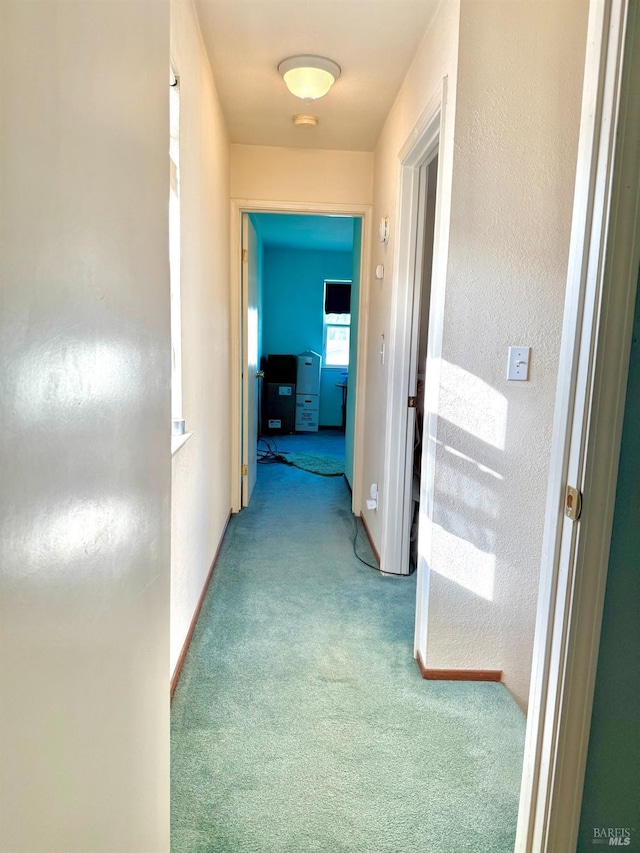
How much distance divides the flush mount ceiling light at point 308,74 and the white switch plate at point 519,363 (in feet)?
5.13

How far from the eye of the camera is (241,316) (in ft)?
12.3

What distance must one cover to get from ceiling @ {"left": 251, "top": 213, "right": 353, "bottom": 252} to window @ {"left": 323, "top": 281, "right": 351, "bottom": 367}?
1.66 ft

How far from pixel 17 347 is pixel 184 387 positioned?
1.58 m

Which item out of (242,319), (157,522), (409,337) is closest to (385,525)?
(409,337)

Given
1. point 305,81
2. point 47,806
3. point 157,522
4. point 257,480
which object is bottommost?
point 257,480

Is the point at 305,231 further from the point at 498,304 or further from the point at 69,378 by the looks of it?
the point at 69,378

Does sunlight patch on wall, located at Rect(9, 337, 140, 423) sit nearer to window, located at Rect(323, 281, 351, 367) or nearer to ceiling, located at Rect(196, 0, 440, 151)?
ceiling, located at Rect(196, 0, 440, 151)

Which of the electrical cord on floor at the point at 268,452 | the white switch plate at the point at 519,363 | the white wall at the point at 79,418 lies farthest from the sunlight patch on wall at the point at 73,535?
the electrical cord on floor at the point at 268,452

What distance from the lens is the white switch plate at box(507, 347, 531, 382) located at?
1.89m

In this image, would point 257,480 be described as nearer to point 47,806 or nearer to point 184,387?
point 184,387

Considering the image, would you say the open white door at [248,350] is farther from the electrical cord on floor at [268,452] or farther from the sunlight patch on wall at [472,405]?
the sunlight patch on wall at [472,405]

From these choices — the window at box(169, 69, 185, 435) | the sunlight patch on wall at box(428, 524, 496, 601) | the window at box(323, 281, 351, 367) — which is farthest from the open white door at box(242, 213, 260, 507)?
the window at box(323, 281, 351, 367)

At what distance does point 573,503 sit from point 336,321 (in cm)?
670

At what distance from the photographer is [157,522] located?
96 centimetres
